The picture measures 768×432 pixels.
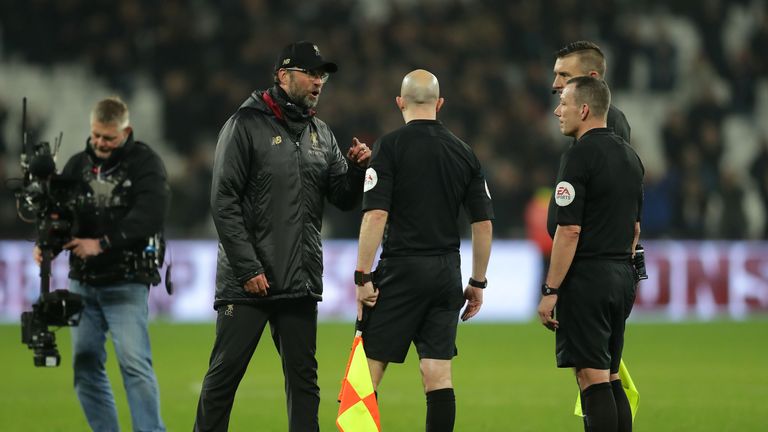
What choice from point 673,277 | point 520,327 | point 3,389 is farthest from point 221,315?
point 673,277

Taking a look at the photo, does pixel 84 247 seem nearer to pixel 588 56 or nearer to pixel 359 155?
pixel 359 155

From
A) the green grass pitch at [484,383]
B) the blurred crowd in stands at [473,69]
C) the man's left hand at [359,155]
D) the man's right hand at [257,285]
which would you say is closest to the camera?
the man's right hand at [257,285]

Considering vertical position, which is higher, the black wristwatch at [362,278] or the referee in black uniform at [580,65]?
the referee in black uniform at [580,65]

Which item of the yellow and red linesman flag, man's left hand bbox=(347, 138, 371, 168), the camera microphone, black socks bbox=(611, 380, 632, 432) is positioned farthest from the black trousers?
black socks bbox=(611, 380, 632, 432)

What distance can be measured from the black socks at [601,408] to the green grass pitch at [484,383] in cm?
222

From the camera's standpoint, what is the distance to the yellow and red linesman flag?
6734mm

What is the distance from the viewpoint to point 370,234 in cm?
678

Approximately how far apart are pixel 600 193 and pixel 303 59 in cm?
179

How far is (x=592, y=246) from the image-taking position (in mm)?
6734

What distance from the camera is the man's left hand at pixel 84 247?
7.16 m

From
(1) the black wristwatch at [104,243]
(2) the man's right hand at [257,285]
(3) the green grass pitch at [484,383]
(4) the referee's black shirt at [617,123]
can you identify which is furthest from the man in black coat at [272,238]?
(3) the green grass pitch at [484,383]

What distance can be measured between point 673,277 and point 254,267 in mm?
12554

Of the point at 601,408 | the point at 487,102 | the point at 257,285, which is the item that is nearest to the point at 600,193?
the point at 601,408

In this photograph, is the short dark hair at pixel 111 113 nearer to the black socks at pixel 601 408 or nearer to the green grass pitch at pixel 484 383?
the green grass pitch at pixel 484 383
